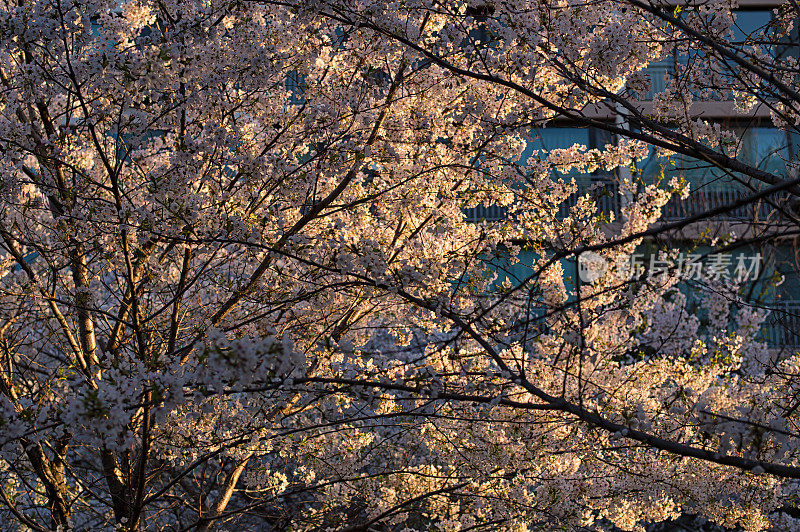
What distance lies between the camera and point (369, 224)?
6.38 metres

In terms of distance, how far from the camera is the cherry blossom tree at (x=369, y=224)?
14.1ft

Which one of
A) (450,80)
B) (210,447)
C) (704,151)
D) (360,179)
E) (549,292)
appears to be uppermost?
(450,80)

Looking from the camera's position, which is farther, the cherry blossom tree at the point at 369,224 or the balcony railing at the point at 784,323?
the cherry blossom tree at the point at 369,224

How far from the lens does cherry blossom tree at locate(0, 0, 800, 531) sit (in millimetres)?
4285

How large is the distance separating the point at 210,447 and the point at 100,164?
11.3 ft

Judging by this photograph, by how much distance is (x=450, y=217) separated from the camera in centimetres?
632

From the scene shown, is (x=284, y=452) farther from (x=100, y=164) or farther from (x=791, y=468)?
(x=791, y=468)

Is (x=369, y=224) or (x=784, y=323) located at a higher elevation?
(x=369, y=224)

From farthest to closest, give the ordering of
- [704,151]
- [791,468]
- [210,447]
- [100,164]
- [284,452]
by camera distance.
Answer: [100,164] → [284,452] → [210,447] → [704,151] → [791,468]

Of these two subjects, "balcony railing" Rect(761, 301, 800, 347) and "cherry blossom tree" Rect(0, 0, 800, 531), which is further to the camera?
"cherry blossom tree" Rect(0, 0, 800, 531)

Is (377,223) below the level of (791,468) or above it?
above

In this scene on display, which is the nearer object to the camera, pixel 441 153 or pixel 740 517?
pixel 441 153

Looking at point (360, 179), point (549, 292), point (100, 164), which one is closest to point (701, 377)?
point (549, 292)

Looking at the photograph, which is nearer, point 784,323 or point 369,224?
point 369,224
